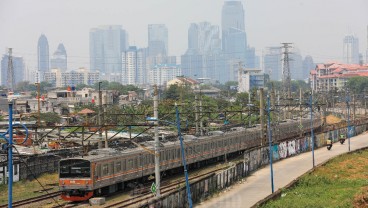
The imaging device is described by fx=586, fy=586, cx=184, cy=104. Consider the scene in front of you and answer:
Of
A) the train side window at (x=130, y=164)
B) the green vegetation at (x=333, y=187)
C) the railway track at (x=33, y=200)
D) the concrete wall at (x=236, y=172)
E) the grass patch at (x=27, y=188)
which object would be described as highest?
the train side window at (x=130, y=164)

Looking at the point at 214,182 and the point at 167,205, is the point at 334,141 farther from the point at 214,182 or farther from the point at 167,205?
the point at 167,205

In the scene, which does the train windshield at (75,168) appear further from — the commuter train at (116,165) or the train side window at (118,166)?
the train side window at (118,166)

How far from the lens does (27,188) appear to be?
4022 cm

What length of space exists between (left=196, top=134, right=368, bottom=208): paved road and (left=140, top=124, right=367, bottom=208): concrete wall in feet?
1.64

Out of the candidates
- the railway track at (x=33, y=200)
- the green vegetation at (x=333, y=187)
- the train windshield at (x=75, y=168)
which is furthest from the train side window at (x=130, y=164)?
the green vegetation at (x=333, y=187)

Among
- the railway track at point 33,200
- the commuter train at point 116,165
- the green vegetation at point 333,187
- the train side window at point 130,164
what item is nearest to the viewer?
the green vegetation at point 333,187

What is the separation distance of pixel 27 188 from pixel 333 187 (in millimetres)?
20378

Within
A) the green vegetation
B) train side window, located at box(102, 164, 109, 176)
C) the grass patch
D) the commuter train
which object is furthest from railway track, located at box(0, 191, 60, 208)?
the green vegetation

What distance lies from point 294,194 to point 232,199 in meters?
3.62

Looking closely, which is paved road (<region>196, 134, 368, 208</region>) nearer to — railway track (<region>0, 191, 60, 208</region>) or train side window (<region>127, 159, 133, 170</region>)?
train side window (<region>127, 159, 133, 170</region>)

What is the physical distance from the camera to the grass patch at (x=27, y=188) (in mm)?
36569

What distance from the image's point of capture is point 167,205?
2564 cm

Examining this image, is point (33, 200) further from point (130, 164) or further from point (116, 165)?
point (130, 164)

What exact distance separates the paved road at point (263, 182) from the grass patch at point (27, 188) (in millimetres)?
11872
